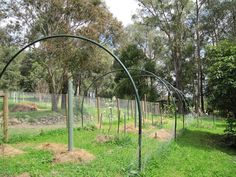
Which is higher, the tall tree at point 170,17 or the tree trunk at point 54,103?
the tall tree at point 170,17

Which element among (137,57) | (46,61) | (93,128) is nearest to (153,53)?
(137,57)

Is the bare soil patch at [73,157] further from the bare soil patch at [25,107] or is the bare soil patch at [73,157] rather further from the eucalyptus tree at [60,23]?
the eucalyptus tree at [60,23]

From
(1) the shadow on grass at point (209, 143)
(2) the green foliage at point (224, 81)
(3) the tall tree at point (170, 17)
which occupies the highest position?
(3) the tall tree at point (170, 17)

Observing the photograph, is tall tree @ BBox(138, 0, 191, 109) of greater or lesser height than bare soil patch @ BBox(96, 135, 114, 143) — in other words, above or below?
above

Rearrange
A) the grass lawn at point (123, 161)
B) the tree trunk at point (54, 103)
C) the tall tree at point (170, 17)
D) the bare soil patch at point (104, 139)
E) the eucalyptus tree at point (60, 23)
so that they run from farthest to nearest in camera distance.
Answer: the tall tree at point (170, 17), the eucalyptus tree at point (60, 23), the tree trunk at point (54, 103), the bare soil patch at point (104, 139), the grass lawn at point (123, 161)

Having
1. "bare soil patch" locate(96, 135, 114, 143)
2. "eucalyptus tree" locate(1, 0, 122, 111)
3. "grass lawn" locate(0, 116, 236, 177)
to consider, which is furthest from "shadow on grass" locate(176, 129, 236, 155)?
"eucalyptus tree" locate(1, 0, 122, 111)

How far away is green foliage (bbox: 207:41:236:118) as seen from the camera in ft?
48.8

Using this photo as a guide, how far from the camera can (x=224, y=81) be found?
14.9 metres

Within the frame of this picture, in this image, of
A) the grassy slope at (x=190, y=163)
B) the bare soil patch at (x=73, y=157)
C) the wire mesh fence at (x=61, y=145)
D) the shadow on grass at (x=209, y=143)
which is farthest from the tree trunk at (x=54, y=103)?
the bare soil patch at (x=73, y=157)

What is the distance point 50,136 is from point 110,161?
6.02 m

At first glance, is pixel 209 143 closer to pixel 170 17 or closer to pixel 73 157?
pixel 73 157

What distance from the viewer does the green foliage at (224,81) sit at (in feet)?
48.8

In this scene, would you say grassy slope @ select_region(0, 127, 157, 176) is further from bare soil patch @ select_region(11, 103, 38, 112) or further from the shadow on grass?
bare soil patch @ select_region(11, 103, 38, 112)

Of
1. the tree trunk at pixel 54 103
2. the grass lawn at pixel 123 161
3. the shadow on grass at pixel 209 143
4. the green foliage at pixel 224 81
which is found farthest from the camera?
the tree trunk at pixel 54 103
